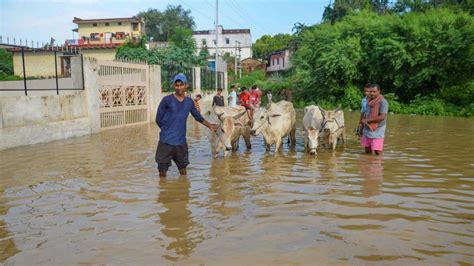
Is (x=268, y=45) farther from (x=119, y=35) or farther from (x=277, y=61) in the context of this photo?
(x=119, y=35)

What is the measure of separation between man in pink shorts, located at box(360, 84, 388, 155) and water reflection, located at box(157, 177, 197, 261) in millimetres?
4197

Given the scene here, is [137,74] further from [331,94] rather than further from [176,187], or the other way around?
[331,94]

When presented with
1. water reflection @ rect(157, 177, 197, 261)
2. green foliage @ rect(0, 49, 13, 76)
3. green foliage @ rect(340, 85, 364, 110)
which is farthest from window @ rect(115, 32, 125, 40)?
water reflection @ rect(157, 177, 197, 261)

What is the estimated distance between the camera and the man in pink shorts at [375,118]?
8641 mm

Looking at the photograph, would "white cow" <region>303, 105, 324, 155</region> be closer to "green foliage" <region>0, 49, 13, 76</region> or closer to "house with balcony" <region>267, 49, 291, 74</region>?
"green foliage" <region>0, 49, 13, 76</region>

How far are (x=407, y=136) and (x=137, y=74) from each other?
10470 millimetres

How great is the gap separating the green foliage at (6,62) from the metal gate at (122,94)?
Answer: 18.6m

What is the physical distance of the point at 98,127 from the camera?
1408 centimetres

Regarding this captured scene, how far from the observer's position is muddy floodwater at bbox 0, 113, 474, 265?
399cm

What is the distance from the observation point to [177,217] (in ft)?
16.7

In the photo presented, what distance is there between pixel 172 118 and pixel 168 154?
1.91ft

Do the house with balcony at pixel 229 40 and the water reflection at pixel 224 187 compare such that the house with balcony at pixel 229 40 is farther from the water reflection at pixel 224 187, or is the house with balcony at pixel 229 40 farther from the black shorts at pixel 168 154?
the black shorts at pixel 168 154

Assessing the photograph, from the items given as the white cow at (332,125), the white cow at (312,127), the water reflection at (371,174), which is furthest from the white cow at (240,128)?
the water reflection at (371,174)

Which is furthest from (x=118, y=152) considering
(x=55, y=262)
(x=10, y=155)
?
(x=55, y=262)
